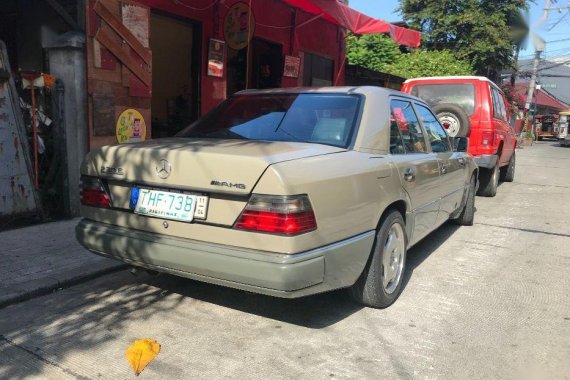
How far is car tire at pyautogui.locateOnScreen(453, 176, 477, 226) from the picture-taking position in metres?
6.29

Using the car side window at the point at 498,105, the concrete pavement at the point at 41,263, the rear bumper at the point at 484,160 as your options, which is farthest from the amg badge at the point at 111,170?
the car side window at the point at 498,105

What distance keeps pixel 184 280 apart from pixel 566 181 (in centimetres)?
1089

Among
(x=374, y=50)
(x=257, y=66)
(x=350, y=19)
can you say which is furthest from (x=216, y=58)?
(x=374, y=50)

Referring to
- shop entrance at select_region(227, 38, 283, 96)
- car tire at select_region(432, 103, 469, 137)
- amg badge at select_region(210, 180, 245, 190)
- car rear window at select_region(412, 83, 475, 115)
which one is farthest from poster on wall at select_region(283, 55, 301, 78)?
amg badge at select_region(210, 180, 245, 190)

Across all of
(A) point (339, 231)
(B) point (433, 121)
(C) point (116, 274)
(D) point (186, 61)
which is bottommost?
(C) point (116, 274)

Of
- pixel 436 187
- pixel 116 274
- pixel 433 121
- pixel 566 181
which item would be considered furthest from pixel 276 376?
pixel 566 181

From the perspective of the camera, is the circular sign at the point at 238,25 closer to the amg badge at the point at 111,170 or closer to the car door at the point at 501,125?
the car door at the point at 501,125

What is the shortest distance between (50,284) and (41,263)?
1.78 feet

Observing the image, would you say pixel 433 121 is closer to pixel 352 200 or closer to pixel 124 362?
pixel 352 200

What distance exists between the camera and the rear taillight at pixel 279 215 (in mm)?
2744

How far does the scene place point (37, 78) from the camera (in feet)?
17.9

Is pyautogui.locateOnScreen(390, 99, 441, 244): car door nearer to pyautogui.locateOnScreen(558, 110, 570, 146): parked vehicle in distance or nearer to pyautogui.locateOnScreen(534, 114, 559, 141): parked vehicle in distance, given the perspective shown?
pyautogui.locateOnScreen(558, 110, 570, 146): parked vehicle in distance

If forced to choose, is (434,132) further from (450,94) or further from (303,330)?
(450,94)

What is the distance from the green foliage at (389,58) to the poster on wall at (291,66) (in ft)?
26.3
